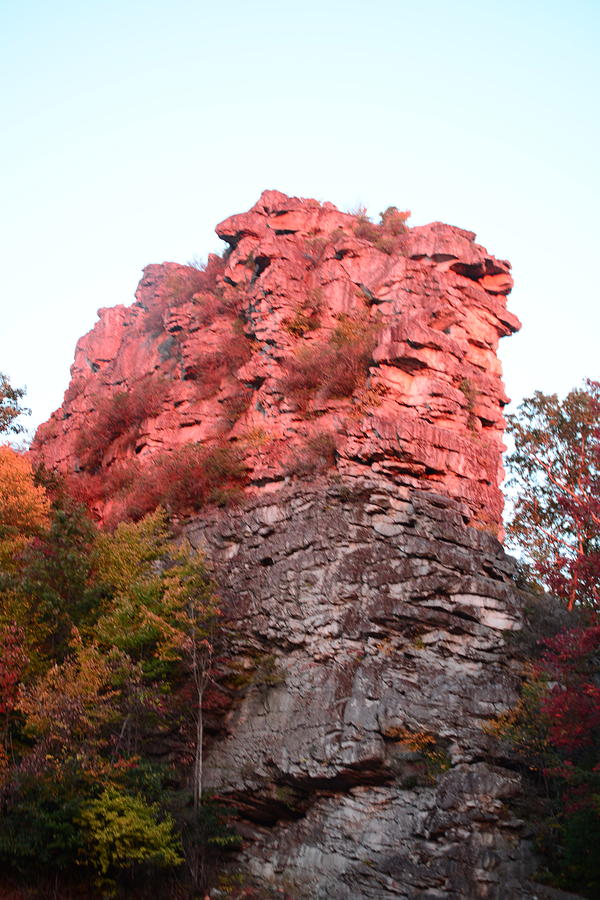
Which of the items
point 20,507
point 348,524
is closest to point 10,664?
point 20,507

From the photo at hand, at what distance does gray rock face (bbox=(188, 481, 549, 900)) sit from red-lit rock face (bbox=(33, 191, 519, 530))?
197 centimetres

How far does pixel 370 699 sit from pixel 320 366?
11419 millimetres

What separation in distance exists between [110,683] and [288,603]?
4910 mm

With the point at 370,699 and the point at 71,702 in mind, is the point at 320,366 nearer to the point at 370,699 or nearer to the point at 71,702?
the point at 370,699

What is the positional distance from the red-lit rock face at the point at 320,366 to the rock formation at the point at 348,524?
0.30ft

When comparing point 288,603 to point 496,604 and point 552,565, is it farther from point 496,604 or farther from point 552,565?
point 552,565

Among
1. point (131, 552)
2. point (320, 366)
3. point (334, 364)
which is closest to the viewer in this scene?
point (131, 552)

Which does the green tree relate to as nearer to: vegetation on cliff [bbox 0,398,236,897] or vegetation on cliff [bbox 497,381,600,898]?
vegetation on cliff [bbox 0,398,236,897]

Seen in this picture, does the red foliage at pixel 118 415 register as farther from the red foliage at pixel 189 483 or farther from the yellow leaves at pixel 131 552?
the yellow leaves at pixel 131 552

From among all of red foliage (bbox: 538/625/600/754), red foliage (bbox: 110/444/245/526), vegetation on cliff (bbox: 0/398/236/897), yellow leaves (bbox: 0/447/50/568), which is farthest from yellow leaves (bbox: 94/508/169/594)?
red foliage (bbox: 538/625/600/754)

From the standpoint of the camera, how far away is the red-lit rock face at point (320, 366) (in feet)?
77.6

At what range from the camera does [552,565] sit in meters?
21.1

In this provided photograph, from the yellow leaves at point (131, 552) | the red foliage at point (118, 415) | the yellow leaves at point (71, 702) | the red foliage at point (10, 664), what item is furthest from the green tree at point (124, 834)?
the red foliage at point (118, 415)

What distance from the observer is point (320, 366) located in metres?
26.0
